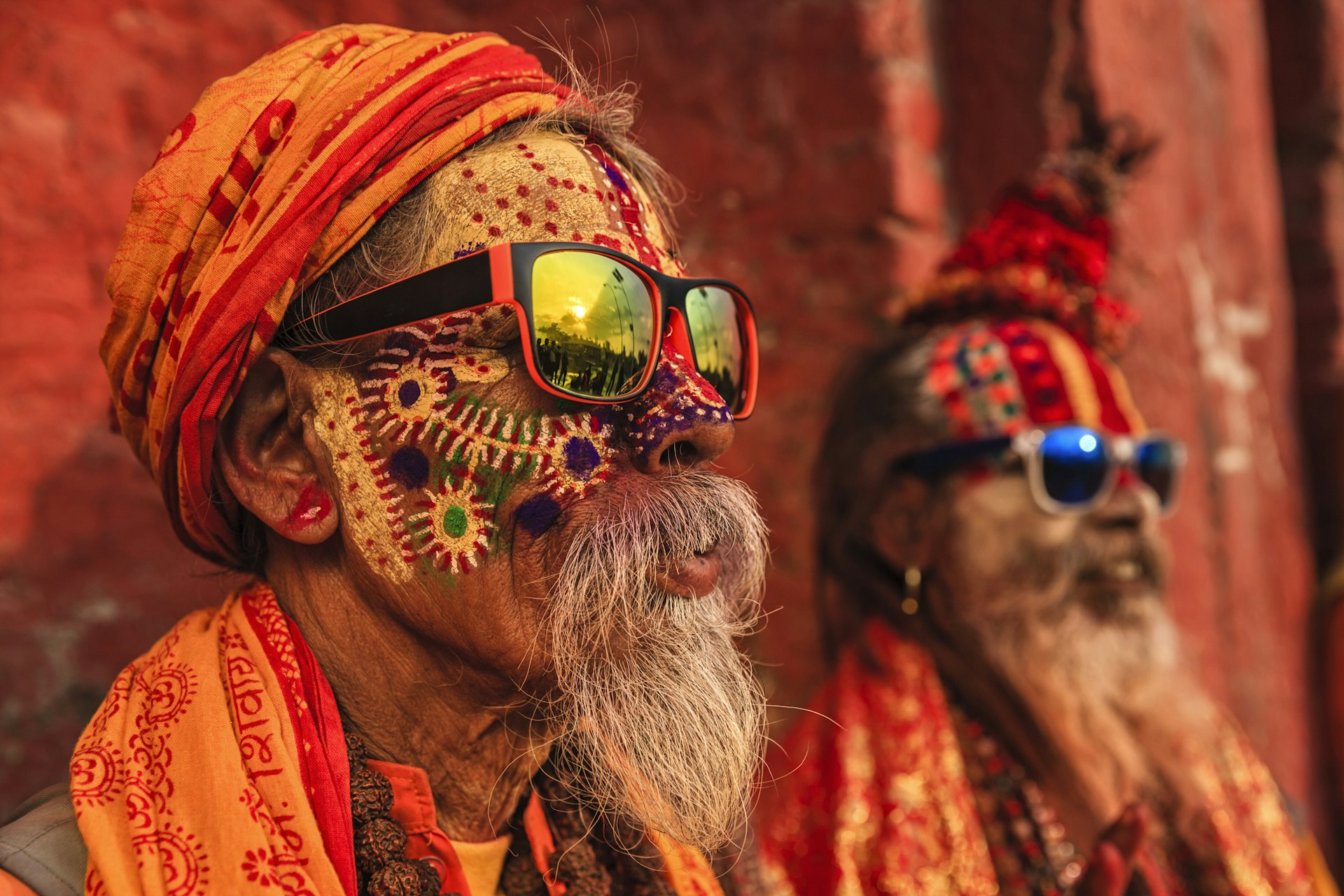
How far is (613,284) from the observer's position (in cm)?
141

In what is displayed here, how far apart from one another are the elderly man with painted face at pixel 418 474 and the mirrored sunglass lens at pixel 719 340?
1 cm

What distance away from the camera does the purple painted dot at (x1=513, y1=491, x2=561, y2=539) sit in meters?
1.37

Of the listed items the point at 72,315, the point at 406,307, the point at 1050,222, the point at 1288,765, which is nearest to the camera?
the point at 406,307

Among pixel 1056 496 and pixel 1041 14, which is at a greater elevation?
pixel 1041 14

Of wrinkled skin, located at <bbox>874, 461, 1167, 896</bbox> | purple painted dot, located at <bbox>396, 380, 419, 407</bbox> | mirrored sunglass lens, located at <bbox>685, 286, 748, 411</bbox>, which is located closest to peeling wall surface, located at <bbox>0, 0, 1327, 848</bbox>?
wrinkled skin, located at <bbox>874, 461, 1167, 896</bbox>

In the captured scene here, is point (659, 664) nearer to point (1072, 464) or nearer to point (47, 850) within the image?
point (47, 850)

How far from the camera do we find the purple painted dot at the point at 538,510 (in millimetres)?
1374

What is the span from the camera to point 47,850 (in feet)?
4.14

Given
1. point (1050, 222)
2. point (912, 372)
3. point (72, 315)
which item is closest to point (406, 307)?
point (72, 315)

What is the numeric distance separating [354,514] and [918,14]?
8.47 feet

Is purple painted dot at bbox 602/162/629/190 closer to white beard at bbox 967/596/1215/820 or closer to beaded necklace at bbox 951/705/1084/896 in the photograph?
white beard at bbox 967/596/1215/820

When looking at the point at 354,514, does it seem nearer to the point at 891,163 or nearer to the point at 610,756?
the point at 610,756

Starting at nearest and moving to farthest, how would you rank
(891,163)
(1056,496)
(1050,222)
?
(1056,496), (1050,222), (891,163)

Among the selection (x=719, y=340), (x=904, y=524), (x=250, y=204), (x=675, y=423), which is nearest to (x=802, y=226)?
(x=904, y=524)
